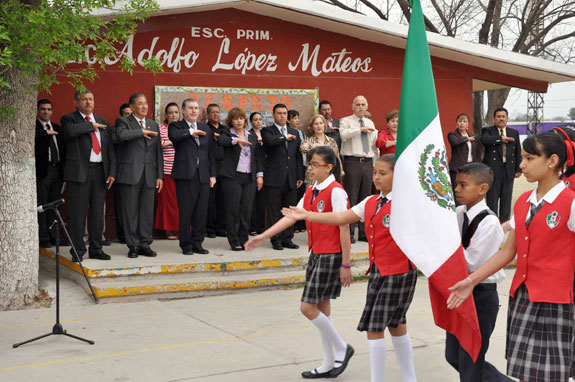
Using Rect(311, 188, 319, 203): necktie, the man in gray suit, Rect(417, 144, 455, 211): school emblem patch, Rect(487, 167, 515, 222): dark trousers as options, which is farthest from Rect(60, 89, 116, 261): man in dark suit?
Rect(487, 167, 515, 222): dark trousers

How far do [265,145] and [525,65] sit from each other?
5.38m

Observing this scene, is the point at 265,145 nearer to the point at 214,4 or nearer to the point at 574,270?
the point at 214,4

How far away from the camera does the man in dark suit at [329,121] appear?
1139cm

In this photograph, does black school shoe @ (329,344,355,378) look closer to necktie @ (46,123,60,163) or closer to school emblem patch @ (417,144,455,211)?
school emblem patch @ (417,144,455,211)

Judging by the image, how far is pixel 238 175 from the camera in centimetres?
1022

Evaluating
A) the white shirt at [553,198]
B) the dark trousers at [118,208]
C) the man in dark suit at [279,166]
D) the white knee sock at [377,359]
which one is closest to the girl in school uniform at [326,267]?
the white knee sock at [377,359]

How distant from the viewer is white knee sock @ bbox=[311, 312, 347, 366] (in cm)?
564

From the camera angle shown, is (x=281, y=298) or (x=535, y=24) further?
(x=535, y=24)

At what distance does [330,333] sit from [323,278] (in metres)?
Result: 0.45

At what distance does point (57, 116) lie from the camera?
10.6 metres

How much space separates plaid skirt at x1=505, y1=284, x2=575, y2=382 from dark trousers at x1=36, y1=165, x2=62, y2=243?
7365 mm

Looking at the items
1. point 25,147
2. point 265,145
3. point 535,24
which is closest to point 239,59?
point 265,145

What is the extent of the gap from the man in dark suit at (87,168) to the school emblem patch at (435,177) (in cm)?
560

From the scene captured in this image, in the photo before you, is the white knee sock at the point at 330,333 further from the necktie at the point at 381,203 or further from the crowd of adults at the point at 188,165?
the crowd of adults at the point at 188,165
